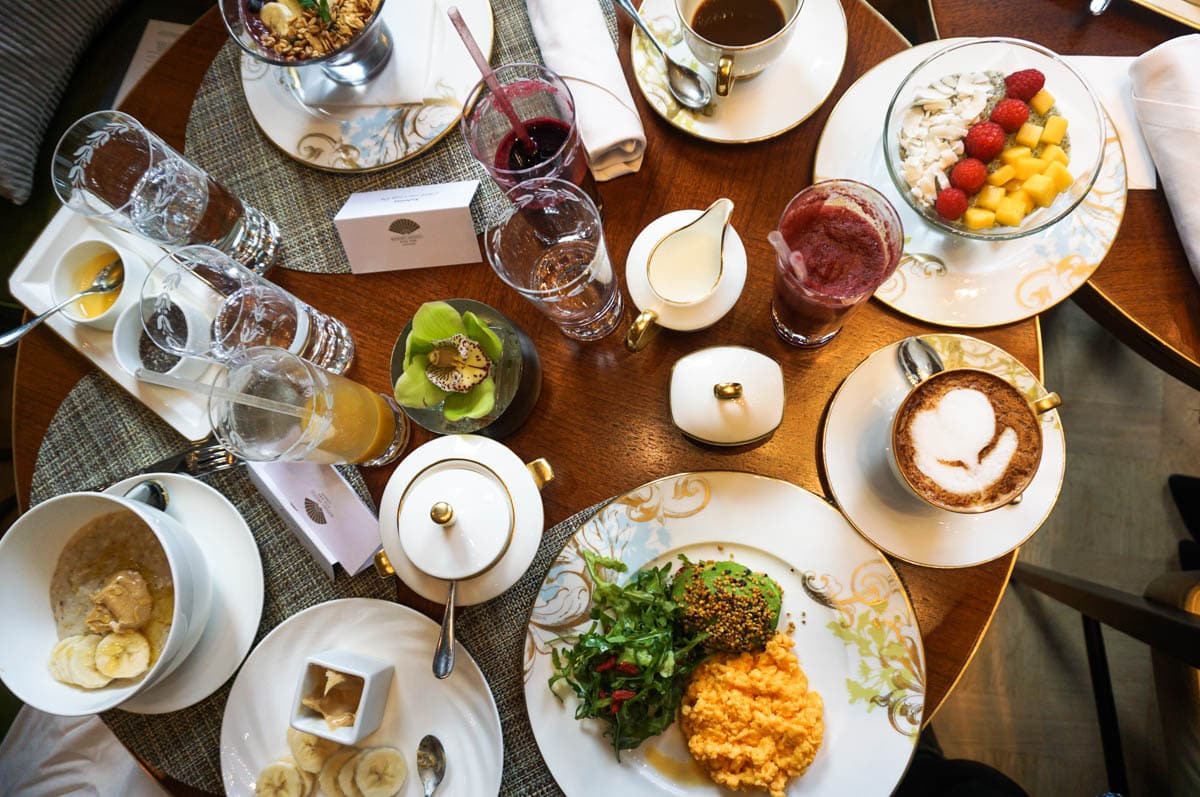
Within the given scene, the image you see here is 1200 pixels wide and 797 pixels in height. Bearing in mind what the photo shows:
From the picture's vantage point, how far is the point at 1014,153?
1.13 metres

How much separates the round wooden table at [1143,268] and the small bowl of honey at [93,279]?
1.73 metres

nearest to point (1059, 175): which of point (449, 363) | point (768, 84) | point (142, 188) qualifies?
point (768, 84)

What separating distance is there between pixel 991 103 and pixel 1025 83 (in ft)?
0.17

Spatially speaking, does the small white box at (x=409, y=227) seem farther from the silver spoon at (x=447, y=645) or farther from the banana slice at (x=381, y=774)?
the banana slice at (x=381, y=774)

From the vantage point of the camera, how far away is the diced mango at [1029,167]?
111 cm

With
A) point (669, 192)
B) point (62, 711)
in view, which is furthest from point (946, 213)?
point (62, 711)

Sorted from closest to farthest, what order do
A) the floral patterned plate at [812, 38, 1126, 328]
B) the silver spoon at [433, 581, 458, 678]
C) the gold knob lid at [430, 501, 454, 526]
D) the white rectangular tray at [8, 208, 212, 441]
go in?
the gold knob lid at [430, 501, 454, 526]
the silver spoon at [433, 581, 458, 678]
the floral patterned plate at [812, 38, 1126, 328]
the white rectangular tray at [8, 208, 212, 441]

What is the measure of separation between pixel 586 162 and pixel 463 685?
946mm

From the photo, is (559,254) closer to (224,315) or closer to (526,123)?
(526,123)

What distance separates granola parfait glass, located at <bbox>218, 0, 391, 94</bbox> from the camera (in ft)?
4.00

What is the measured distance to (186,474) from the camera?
1.25 m

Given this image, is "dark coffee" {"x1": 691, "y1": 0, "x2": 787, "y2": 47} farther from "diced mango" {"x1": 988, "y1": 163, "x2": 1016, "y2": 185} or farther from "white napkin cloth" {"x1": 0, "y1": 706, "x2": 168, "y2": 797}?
"white napkin cloth" {"x1": 0, "y1": 706, "x2": 168, "y2": 797}

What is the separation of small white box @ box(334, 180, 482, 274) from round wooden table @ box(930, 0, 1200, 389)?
3.61 feet

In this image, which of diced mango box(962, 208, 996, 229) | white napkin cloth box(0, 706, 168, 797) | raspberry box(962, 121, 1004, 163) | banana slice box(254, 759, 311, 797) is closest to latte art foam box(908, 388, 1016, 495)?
A: diced mango box(962, 208, 996, 229)
